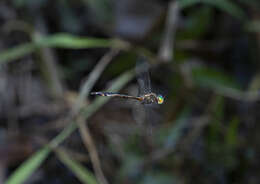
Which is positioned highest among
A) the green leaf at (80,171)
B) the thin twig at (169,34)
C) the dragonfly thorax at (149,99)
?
the thin twig at (169,34)

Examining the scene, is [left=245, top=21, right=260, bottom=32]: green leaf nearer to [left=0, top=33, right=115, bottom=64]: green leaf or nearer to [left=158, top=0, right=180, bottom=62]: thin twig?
[left=158, top=0, right=180, bottom=62]: thin twig

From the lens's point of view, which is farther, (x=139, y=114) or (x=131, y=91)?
(x=131, y=91)

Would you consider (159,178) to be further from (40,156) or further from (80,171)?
(40,156)

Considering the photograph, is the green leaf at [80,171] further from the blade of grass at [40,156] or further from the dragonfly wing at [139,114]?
the dragonfly wing at [139,114]

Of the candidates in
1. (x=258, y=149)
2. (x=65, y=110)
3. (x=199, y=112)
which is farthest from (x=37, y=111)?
(x=258, y=149)

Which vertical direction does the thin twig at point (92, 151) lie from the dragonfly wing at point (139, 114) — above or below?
below

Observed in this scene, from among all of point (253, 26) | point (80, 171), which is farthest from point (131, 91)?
point (253, 26)

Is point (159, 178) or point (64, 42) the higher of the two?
point (64, 42)

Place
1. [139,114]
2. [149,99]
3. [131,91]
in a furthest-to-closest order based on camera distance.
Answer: [131,91] < [139,114] < [149,99]

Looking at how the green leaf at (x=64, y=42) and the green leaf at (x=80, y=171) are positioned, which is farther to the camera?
the green leaf at (x=64, y=42)

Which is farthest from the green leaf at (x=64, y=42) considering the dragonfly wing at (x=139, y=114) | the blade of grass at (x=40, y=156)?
the dragonfly wing at (x=139, y=114)
